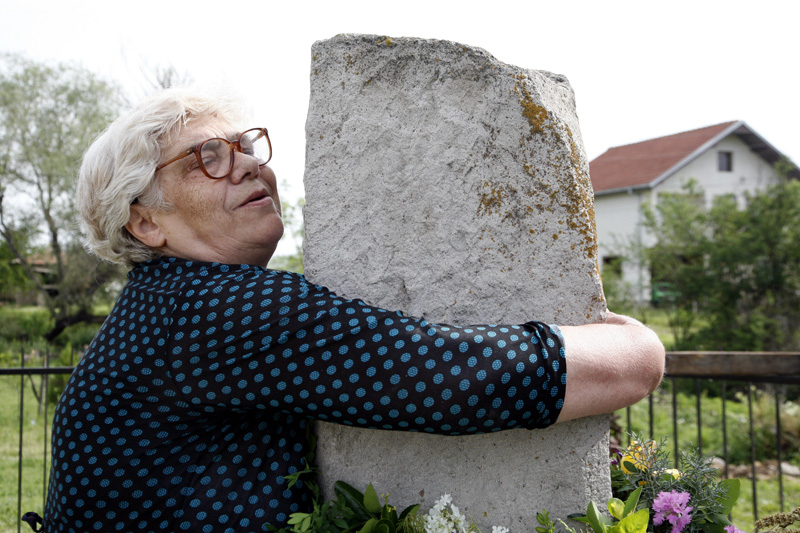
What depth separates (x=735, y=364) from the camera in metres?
3.49

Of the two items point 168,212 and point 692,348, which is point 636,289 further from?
point 168,212

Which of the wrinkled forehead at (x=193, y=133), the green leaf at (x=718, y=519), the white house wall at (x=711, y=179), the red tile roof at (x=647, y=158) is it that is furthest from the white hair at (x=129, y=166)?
the red tile roof at (x=647, y=158)

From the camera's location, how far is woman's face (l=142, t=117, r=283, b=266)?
154cm

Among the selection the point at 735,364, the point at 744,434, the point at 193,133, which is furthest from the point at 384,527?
the point at 744,434

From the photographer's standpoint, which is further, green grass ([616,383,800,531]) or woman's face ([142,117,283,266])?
green grass ([616,383,800,531])

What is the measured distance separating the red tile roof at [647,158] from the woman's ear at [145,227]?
1977cm

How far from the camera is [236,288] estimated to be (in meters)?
1.28

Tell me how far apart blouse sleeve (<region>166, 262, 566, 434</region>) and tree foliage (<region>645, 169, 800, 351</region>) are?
10.4m

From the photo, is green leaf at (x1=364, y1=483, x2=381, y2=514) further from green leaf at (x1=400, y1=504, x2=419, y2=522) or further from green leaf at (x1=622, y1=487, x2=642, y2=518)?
green leaf at (x1=622, y1=487, x2=642, y2=518)

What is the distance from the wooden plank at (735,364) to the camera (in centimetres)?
343

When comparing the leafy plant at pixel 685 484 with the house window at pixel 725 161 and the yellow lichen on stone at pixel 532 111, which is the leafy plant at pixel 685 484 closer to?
the yellow lichen on stone at pixel 532 111

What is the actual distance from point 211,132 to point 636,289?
42.1 feet

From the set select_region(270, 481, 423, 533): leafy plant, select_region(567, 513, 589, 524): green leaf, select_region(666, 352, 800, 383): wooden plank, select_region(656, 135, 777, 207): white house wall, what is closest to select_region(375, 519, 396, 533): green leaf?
select_region(270, 481, 423, 533): leafy plant

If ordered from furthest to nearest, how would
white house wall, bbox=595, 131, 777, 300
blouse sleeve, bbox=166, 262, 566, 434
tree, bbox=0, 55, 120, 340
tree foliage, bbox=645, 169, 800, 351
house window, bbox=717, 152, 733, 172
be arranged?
house window, bbox=717, 152, 733, 172 → white house wall, bbox=595, 131, 777, 300 → tree, bbox=0, 55, 120, 340 → tree foliage, bbox=645, 169, 800, 351 → blouse sleeve, bbox=166, 262, 566, 434
